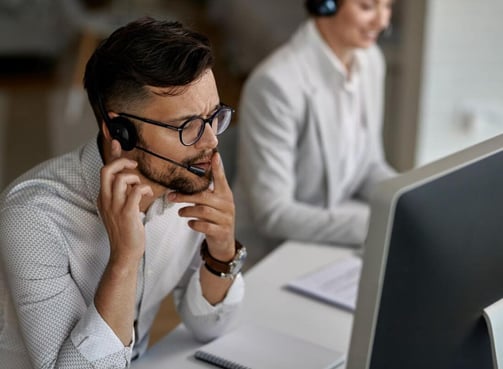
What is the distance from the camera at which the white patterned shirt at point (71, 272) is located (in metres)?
1.30

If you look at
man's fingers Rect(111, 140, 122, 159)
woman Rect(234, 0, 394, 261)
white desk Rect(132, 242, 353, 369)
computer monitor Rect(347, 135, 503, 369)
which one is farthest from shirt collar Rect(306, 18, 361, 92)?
computer monitor Rect(347, 135, 503, 369)

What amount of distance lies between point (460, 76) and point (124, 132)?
2379mm

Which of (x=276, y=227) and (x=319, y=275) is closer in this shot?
(x=319, y=275)

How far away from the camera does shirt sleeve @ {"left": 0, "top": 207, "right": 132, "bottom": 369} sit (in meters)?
1.29

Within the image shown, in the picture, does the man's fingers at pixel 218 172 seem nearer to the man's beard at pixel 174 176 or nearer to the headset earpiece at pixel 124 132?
the man's beard at pixel 174 176

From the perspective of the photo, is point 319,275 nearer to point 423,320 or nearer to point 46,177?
point 46,177

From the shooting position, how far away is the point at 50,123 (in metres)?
5.02

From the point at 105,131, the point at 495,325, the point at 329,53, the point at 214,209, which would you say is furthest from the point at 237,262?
the point at 329,53

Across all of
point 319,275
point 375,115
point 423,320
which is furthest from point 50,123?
point 423,320

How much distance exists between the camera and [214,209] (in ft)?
4.74

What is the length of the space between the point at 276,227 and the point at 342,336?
1.92 ft

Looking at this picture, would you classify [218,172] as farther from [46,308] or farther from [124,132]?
[46,308]

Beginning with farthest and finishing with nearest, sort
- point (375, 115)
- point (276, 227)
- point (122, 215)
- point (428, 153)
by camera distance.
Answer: point (428, 153) → point (375, 115) → point (276, 227) → point (122, 215)

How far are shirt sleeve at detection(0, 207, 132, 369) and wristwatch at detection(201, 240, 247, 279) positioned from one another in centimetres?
27
